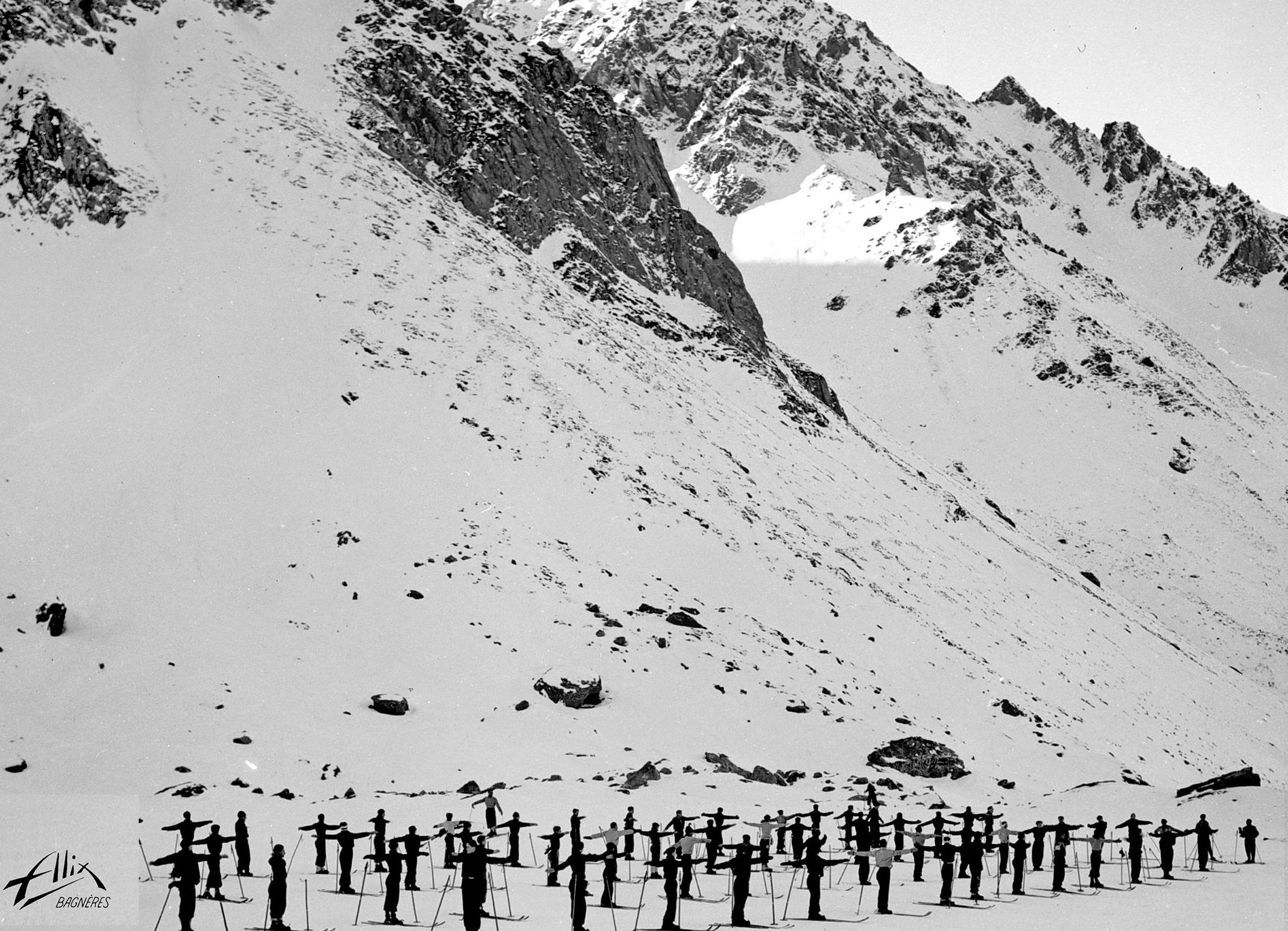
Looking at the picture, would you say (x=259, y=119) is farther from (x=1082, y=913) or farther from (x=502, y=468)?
(x=1082, y=913)

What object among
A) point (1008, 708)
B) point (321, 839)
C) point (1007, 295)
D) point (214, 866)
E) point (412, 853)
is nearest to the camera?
point (214, 866)

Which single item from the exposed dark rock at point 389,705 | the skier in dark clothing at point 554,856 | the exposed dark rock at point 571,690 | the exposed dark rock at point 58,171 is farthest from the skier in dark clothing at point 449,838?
the exposed dark rock at point 58,171

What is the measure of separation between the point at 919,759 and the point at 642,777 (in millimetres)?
10298

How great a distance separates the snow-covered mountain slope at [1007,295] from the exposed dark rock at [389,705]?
6156 centimetres

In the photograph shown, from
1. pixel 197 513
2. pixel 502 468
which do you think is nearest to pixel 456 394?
pixel 502 468

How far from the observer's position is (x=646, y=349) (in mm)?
61875

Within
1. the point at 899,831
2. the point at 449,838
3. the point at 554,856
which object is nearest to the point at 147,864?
the point at 449,838

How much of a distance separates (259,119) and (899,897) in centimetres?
5317

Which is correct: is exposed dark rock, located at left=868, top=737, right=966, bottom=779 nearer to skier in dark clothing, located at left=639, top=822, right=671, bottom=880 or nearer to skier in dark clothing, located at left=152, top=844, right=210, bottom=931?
skier in dark clothing, located at left=639, top=822, right=671, bottom=880

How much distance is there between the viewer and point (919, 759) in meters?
34.1

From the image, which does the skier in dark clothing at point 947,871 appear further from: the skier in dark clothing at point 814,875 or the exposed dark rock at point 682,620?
the exposed dark rock at point 682,620

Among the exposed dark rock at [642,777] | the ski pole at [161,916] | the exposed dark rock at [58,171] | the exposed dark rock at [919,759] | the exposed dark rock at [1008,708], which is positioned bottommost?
the ski pole at [161,916]

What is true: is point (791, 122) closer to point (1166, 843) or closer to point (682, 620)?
point (682, 620)

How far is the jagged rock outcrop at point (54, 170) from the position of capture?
47375 millimetres
